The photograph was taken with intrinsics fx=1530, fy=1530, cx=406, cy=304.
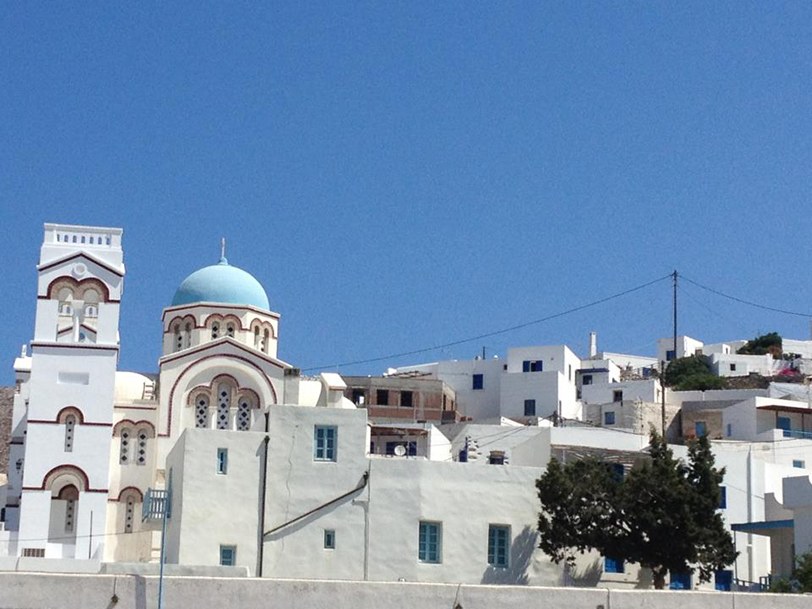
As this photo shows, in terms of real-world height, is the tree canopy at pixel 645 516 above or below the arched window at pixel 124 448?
below

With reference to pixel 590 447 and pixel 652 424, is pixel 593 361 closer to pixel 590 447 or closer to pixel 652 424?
pixel 652 424

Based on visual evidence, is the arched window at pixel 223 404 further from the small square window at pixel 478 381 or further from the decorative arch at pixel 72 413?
the small square window at pixel 478 381

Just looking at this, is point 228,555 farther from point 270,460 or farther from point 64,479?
point 64,479

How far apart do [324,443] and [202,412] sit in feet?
40.0

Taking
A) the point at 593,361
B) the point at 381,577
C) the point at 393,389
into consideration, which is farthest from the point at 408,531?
the point at 593,361

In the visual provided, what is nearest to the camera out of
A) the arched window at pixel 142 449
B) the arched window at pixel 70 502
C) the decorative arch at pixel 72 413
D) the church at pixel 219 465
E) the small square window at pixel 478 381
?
the church at pixel 219 465

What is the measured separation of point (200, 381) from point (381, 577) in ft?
48.4

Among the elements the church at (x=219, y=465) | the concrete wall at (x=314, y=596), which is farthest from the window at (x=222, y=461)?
the concrete wall at (x=314, y=596)

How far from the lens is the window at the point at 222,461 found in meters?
39.0

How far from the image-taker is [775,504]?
47.5 meters

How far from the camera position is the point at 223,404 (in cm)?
5094

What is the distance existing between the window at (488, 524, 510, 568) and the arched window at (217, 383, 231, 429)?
543 inches

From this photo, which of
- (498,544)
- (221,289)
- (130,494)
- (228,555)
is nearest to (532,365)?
(221,289)

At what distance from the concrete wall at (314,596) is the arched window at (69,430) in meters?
18.7
